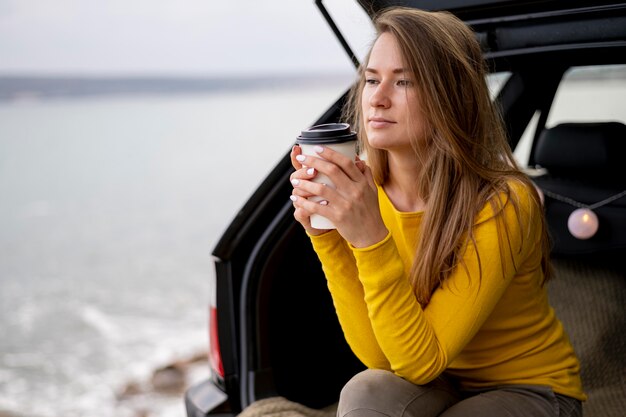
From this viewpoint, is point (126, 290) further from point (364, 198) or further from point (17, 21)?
point (17, 21)

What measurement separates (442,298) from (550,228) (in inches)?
35.1

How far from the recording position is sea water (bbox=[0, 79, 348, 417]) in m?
4.46

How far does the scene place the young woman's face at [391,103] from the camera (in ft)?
3.97

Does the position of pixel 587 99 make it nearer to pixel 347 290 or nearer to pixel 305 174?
pixel 347 290

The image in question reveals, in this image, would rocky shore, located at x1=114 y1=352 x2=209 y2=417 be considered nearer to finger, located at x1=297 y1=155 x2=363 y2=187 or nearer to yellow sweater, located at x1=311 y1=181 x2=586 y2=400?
yellow sweater, located at x1=311 y1=181 x2=586 y2=400

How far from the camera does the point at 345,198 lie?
1.07m

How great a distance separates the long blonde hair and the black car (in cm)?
30

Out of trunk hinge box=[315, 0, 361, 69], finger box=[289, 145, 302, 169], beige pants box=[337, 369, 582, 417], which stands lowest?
beige pants box=[337, 369, 582, 417]

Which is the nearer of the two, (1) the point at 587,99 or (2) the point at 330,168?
(2) the point at 330,168

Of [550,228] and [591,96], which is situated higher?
[591,96]

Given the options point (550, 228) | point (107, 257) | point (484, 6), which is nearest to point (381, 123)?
point (484, 6)

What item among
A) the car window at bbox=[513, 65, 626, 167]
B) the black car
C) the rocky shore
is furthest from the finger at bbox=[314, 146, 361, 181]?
the rocky shore

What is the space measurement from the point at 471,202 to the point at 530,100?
947mm

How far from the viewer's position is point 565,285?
207 centimetres
